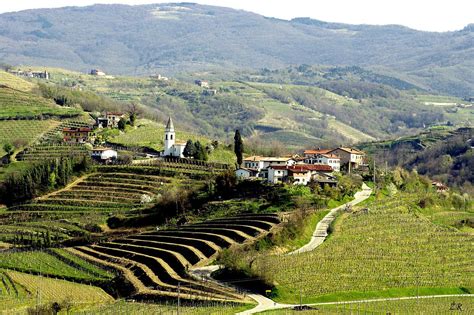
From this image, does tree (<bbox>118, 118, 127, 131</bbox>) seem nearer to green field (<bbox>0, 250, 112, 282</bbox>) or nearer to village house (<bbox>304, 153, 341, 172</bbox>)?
village house (<bbox>304, 153, 341, 172</bbox>)

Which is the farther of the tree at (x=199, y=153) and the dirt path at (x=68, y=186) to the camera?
the tree at (x=199, y=153)

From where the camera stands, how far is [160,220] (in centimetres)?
7850

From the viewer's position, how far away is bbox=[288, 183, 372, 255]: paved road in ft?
207

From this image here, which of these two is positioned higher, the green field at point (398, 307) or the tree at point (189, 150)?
the tree at point (189, 150)

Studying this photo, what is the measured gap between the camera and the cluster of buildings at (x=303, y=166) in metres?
81.7

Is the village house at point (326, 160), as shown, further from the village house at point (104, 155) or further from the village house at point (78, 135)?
the village house at point (78, 135)

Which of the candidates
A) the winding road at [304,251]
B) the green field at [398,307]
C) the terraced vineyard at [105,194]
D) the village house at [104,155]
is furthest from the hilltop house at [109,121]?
the green field at [398,307]

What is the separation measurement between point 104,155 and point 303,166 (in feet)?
89.3

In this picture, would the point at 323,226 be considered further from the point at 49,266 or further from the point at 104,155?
the point at 104,155

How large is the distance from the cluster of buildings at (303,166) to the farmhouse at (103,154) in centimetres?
1784

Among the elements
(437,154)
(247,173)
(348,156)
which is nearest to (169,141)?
(247,173)

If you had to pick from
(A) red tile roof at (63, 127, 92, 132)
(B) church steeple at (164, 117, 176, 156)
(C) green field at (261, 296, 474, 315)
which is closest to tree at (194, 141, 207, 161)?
(B) church steeple at (164, 117, 176, 156)

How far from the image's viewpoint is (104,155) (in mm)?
101000

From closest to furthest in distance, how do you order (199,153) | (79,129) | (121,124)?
1. (199,153)
2. (79,129)
3. (121,124)
